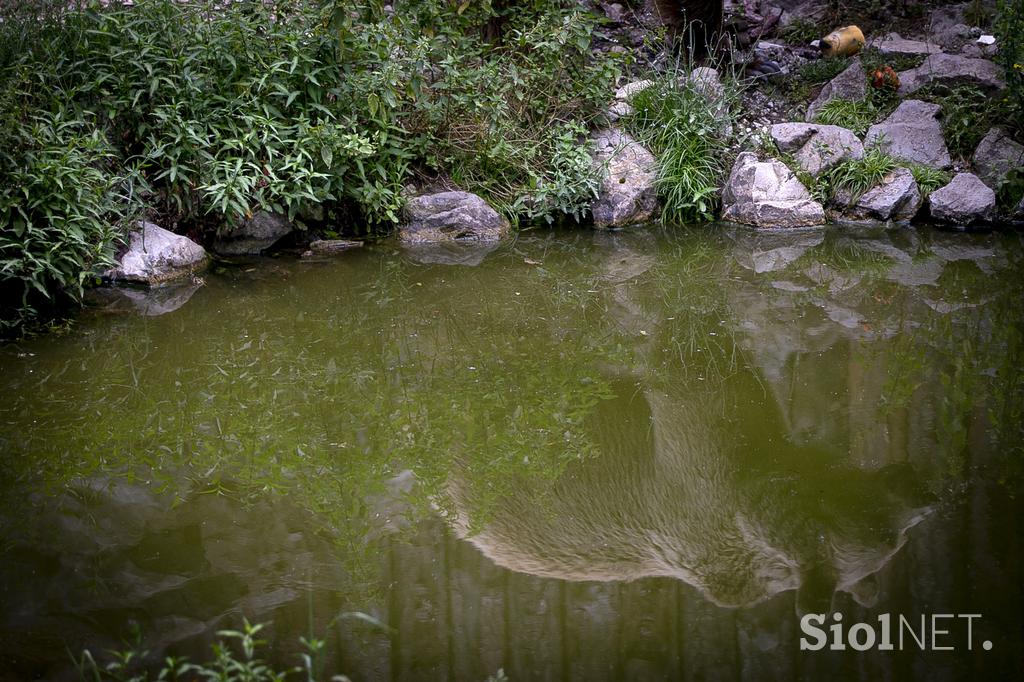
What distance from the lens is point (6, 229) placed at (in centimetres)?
449

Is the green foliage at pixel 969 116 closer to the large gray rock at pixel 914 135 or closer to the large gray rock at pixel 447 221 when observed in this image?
the large gray rock at pixel 914 135

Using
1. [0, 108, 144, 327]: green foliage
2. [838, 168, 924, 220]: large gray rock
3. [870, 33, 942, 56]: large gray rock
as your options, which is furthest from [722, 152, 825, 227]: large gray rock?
[0, 108, 144, 327]: green foliage

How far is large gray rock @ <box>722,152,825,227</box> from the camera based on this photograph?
609cm

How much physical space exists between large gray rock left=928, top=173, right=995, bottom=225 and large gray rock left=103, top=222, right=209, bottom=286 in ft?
15.9

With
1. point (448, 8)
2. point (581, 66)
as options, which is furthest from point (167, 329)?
point (581, 66)

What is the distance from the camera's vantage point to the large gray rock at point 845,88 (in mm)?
6836

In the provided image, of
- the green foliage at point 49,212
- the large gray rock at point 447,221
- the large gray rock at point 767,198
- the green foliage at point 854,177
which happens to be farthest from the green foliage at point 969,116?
the green foliage at point 49,212

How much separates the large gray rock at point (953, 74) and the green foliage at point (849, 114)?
0.40m

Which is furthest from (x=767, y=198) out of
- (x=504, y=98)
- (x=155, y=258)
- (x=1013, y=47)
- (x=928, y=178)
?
(x=155, y=258)

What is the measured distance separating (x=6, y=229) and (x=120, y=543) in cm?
258

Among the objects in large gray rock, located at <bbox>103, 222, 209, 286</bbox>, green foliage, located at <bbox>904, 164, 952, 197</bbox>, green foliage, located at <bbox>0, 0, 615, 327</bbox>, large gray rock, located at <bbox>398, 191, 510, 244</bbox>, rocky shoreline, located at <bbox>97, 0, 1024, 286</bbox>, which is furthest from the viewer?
green foliage, located at <bbox>904, 164, 952, 197</bbox>

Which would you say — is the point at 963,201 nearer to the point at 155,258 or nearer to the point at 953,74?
the point at 953,74

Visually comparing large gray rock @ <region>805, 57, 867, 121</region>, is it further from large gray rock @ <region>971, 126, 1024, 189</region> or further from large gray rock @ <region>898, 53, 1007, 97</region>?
large gray rock @ <region>971, 126, 1024, 189</region>

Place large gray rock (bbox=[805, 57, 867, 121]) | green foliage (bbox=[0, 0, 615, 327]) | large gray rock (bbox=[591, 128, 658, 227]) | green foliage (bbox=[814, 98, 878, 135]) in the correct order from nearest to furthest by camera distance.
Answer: green foliage (bbox=[0, 0, 615, 327]) < large gray rock (bbox=[591, 128, 658, 227]) < green foliage (bbox=[814, 98, 878, 135]) < large gray rock (bbox=[805, 57, 867, 121])
